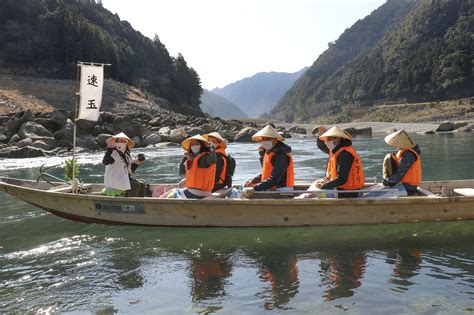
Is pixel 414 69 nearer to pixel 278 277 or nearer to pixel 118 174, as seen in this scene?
pixel 118 174

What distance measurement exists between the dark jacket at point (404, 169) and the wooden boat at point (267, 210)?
57 centimetres

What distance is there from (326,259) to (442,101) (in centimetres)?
8856

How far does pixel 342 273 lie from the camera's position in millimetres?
6887

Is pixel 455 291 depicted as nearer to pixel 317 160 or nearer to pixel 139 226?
pixel 139 226

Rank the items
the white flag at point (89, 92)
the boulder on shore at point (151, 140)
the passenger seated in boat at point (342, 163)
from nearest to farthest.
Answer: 1. the passenger seated in boat at point (342, 163)
2. the white flag at point (89, 92)
3. the boulder on shore at point (151, 140)

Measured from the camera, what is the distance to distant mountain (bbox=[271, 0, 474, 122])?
90375 millimetres

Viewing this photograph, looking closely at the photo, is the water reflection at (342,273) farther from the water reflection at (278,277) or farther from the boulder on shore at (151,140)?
the boulder on shore at (151,140)

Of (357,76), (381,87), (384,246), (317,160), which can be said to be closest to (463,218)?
(384,246)

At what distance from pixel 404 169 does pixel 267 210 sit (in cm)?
272

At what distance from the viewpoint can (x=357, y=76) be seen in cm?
12331

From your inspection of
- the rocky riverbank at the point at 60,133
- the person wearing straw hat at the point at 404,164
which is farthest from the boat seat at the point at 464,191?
the rocky riverbank at the point at 60,133

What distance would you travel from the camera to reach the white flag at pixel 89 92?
9.76 m

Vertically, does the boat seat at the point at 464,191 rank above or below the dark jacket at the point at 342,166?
below

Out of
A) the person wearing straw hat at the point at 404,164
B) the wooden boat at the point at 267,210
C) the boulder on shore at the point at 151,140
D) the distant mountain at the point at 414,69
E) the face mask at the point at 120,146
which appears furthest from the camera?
the distant mountain at the point at 414,69
